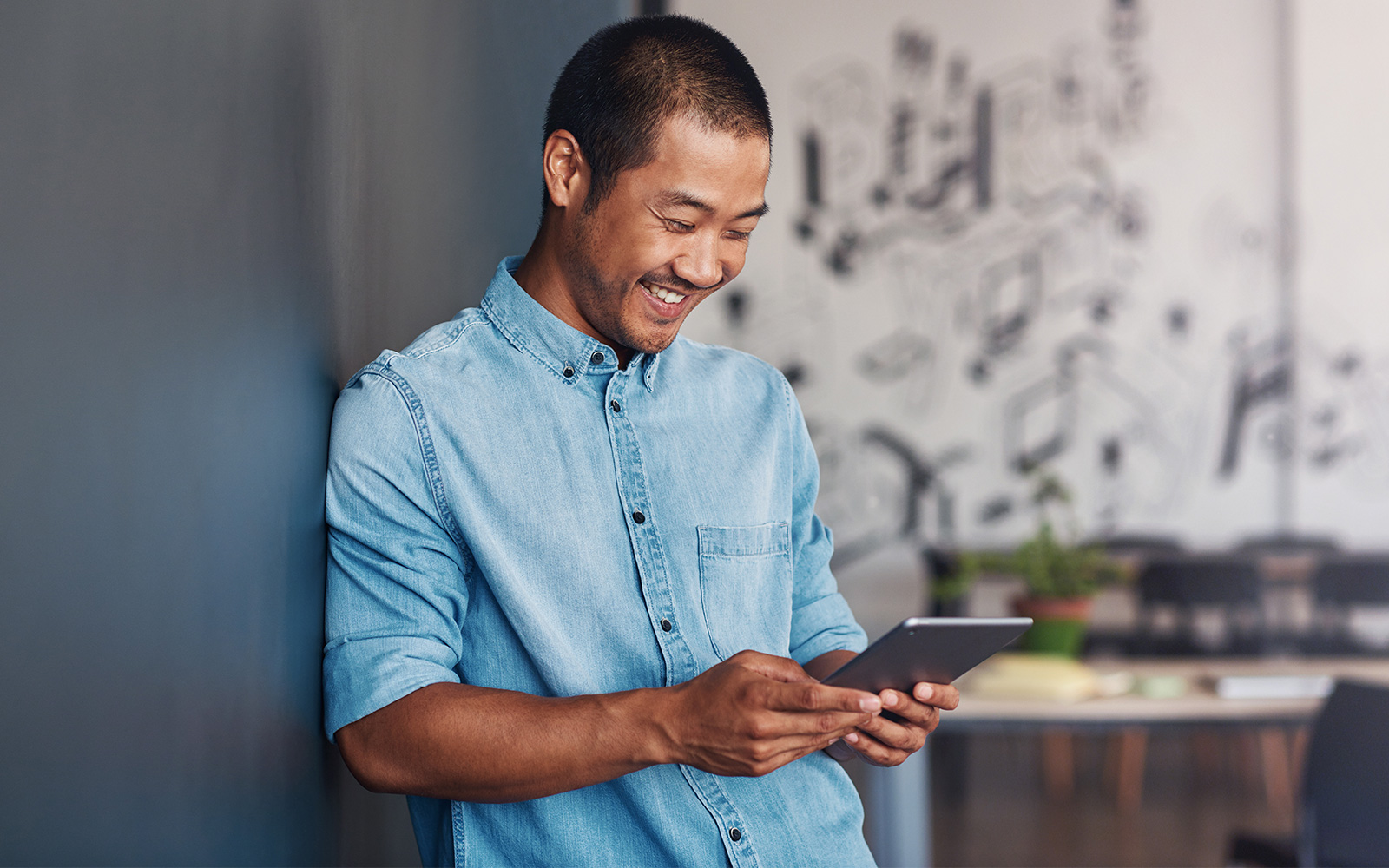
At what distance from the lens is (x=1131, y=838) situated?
13.1ft

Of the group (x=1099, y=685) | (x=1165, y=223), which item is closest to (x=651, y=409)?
(x=1099, y=685)

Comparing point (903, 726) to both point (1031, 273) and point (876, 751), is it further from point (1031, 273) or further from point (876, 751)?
point (1031, 273)

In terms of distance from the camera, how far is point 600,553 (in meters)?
1.10

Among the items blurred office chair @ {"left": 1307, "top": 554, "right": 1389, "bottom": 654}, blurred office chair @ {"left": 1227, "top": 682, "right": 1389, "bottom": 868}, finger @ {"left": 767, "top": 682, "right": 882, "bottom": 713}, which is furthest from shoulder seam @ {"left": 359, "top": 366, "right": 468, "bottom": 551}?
blurred office chair @ {"left": 1307, "top": 554, "right": 1389, "bottom": 654}

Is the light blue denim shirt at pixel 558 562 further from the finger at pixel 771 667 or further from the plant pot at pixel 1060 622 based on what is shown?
the plant pot at pixel 1060 622

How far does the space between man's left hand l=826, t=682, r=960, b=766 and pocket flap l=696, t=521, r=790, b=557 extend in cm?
23

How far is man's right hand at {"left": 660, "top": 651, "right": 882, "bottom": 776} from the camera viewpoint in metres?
0.91

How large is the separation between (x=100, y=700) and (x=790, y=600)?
0.85m

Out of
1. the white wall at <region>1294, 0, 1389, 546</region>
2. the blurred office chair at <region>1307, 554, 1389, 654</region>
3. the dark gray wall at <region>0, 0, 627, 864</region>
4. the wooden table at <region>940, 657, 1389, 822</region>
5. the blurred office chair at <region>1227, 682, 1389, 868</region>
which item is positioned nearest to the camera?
the dark gray wall at <region>0, 0, 627, 864</region>

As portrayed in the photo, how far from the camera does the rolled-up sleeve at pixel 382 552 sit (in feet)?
3.30

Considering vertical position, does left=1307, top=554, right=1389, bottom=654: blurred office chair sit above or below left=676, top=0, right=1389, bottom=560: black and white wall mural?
below

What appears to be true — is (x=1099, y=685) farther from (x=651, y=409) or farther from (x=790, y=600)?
(x=651, y=409)

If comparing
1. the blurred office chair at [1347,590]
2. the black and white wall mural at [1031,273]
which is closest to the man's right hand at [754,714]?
the blurred office chair at [1347,590]

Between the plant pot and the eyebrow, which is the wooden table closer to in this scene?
the plant pot
